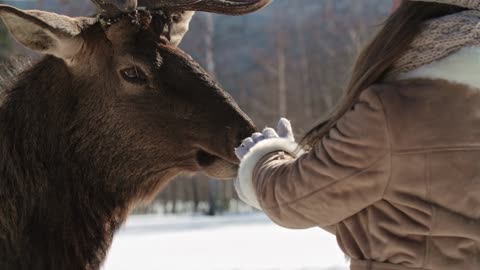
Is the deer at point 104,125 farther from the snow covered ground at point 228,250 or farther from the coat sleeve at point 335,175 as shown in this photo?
the snow covered ground at point 228,250

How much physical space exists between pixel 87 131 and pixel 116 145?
151 mm

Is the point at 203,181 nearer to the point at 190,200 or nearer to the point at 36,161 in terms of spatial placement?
the point at 190,200

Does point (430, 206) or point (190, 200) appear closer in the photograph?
point (430, 206)

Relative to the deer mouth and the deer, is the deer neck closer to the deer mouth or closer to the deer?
the deer

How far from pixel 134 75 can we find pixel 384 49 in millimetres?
1563

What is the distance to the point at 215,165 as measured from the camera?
132 inches

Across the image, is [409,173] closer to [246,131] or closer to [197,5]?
[246,131]

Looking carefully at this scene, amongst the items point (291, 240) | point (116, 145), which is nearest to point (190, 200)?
point (291, 240)

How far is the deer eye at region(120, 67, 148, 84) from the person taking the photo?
3361mm

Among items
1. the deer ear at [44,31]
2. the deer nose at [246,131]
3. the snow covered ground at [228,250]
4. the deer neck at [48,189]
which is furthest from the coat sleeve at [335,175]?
the snow covered ground at [228,250]

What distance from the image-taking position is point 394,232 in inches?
79.9

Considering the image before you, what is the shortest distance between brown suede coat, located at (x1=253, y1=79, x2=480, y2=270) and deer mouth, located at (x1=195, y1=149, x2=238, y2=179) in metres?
1.24

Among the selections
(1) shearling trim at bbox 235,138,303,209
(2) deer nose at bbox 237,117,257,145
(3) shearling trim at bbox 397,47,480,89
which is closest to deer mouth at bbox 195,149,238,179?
(2) deer nose at bbox 237,117,257,145

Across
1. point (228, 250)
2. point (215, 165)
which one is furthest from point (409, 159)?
point (228, 250)
